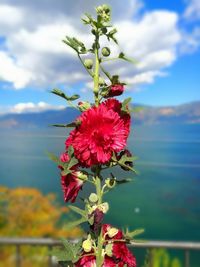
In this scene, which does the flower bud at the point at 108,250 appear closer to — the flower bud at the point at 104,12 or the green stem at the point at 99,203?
the green stem at the point at 99,203

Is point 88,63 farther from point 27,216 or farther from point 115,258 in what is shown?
point 27,216

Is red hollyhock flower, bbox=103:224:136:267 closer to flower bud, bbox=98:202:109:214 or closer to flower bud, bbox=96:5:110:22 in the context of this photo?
flower bud, bbox=98:202:109:214

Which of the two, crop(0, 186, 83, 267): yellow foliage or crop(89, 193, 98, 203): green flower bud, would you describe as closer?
crop(89, 193, 98, 203): green flower bud

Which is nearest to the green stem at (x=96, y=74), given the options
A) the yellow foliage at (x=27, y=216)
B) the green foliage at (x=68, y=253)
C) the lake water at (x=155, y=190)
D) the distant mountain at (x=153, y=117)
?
the green foliage at (x=68, y=253)

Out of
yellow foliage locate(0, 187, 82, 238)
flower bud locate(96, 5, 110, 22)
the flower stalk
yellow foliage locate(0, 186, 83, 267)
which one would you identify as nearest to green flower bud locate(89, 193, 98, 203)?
the flower stalk

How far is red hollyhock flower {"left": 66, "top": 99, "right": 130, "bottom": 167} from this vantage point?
1.80 feet

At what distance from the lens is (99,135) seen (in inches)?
21.9

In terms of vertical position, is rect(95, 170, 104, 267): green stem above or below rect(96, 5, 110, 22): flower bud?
below

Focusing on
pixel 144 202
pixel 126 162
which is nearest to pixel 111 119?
pixel 126 162

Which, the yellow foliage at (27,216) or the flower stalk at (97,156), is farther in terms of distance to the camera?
the yellow foliage at (27,216)

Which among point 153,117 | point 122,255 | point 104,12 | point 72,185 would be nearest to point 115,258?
point 122,255

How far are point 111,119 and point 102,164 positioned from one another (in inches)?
2.5

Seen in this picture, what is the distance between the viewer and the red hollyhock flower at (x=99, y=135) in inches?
21.6

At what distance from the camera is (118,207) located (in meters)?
14.2
